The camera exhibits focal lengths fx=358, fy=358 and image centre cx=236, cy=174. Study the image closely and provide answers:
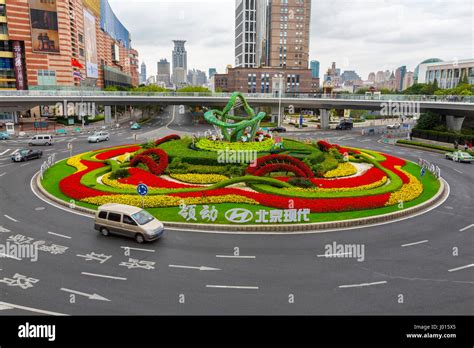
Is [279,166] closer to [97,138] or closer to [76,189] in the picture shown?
[76,189]

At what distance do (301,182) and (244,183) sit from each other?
15.3ft

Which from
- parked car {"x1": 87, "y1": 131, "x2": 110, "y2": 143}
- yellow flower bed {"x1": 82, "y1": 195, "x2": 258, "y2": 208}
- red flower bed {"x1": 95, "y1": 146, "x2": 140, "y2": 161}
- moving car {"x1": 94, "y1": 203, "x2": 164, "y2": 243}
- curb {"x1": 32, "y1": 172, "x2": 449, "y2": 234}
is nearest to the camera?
moving car {"x1": 94, "y1": 203, "x2": 164, "y2": 243}

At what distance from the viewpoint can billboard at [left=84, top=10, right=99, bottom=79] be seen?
12678 centimetres

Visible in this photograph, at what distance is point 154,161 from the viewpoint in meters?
34.9

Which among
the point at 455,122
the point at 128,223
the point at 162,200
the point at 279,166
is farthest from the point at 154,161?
the point at 455,122

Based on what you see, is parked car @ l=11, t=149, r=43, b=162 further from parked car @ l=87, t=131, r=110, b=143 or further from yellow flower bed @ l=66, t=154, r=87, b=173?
parked car @ l=87, t=131, r=110, b=143

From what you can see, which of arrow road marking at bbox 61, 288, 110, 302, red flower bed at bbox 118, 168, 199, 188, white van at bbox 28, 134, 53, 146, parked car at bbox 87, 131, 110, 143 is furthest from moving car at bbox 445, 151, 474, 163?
white van at bbox 28, 134, 53, 146

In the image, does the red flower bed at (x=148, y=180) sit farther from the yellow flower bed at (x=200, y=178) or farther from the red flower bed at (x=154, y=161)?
the yellow flower bed at (x=200, y=178)

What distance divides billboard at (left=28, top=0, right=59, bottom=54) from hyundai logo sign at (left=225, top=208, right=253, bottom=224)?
9361cm

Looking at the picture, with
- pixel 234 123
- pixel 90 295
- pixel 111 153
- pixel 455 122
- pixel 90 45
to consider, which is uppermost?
pixel 90 45

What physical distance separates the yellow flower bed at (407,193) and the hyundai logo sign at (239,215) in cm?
1013

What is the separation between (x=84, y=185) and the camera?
28.4 m

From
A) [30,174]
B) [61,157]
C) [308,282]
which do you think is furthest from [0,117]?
[308,282]

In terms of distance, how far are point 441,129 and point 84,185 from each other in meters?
62.3
